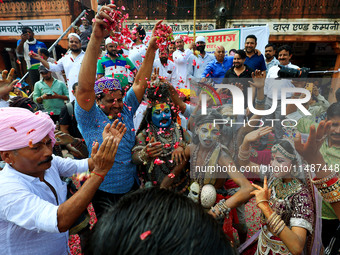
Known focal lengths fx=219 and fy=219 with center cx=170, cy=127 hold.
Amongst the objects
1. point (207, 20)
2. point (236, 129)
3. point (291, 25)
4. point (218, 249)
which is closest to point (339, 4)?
point (291, 25)

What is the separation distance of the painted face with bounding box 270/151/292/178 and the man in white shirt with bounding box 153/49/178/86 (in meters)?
3.87

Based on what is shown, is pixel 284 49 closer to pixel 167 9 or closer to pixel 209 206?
pixel 209 206

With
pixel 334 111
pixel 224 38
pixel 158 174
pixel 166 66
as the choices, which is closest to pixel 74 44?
pixel 166 66

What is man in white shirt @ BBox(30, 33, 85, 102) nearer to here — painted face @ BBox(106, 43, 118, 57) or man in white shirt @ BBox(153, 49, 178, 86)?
painted face @ BBox(106, 43, 118, 57)

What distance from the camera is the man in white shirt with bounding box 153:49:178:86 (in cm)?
543

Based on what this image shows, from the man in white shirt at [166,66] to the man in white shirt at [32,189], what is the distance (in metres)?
4.13

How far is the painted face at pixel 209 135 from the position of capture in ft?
7.76

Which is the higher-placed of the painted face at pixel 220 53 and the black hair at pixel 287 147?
the painted face at pixel 220 53

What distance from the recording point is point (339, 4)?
33.0 feet

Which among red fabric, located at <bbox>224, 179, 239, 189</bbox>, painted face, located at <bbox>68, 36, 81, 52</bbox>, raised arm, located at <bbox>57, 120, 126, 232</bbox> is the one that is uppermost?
painted face, located at <bbox>68, 36, 81, 52</bbox>

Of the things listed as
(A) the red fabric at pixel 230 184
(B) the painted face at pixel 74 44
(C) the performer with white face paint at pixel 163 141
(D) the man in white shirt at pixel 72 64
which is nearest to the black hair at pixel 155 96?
(C) the performer with white face paint at pixel 163 141

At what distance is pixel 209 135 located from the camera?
2.36 m

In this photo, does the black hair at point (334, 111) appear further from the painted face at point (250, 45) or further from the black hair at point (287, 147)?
the painted face at point (250, 45)

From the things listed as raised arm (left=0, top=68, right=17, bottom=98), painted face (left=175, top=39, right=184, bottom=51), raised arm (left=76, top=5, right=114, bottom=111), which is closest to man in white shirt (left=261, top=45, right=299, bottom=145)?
raised arm (left=76, top=5, right=114, bottom=111)
